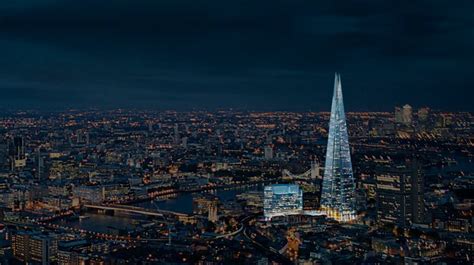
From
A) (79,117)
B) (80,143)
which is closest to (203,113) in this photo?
(79,117)

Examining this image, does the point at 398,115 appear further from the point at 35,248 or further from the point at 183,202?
the point at 35,248

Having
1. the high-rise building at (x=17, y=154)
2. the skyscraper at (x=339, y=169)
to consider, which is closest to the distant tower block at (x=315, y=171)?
the skyscraper at (x=339, y=169)

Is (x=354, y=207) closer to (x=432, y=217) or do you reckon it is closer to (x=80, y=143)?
(x=432, y=217)

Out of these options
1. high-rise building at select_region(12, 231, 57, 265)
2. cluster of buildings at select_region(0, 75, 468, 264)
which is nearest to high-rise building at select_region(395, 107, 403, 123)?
cluster of buildings at select_region(0, 75, 468, 264)

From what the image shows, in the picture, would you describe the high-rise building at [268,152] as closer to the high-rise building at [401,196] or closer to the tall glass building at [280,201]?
the tall glass building at [280,201]

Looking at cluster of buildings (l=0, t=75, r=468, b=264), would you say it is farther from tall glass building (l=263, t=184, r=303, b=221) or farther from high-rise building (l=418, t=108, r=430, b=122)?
high-rise building (l=418, t=108, r=430, b=122)

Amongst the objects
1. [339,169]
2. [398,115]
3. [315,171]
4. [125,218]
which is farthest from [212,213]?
[315,171]
